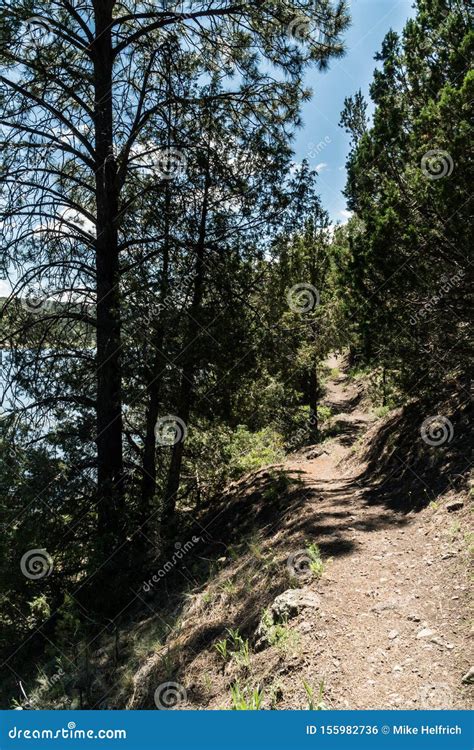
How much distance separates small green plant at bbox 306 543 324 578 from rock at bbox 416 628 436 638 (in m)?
1.21

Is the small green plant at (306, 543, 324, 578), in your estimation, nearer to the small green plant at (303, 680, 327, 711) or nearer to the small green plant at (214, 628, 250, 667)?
the small green plant at (214, 628, 250, 667)

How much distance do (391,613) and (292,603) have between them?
31.9 inches

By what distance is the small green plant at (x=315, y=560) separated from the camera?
470 cm

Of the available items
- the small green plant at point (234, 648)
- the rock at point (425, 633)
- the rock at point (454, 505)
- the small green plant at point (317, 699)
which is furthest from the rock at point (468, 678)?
the rock at point (454, 505)

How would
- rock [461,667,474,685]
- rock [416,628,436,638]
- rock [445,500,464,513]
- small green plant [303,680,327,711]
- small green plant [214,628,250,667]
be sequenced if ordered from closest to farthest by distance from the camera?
rock [461,667,474,685] < small green plant [303,680,327,711] < rock [416,628,436,638] < small green plant [214,628,250,667] < rock [445,500,464,513]

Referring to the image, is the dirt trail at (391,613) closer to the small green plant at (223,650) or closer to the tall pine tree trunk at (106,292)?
the small green plant at (223,650)

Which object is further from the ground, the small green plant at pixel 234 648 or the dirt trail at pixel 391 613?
the small green plant at pixel 234 648

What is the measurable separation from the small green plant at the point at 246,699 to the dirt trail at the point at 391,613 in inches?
16.5

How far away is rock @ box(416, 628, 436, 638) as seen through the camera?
3.51 metres

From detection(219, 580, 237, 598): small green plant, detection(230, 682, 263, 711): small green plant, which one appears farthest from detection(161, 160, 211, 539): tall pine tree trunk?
detection(230, 682, 263, 711): small green plant

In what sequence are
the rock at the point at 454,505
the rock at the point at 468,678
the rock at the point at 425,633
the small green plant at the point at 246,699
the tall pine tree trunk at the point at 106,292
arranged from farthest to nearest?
the tall pine tree trunk at the point at 106,292, the rock at the point at 454,505, the rock at the point at 425,633, the small green plant at the point at 246,699, the rock at the point at 468,678

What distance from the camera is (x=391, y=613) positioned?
389cm

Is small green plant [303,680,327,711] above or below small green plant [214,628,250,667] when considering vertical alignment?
below

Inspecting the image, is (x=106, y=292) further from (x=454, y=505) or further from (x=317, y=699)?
(x=317, y=699)
